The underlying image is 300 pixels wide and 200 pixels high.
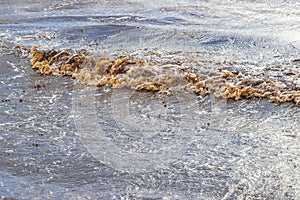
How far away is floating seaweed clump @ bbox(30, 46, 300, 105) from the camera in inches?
379

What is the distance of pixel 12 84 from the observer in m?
10.7

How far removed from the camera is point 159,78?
10.5m

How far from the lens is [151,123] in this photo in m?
8.53

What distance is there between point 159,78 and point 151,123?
2.11m

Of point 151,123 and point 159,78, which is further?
point 159,78

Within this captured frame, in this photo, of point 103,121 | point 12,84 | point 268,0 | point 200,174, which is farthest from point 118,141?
point 268,0

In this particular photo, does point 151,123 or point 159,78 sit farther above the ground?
point 159,78

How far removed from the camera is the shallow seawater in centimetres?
652

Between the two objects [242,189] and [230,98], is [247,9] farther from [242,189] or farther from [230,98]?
[242,189]

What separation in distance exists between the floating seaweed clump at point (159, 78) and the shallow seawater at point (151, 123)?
23 centimetres

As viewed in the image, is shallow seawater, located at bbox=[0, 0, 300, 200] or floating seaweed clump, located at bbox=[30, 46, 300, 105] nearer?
shallow seawater, located at bbox=[0, 0, 300, 200]

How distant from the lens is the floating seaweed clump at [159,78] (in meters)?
9.62

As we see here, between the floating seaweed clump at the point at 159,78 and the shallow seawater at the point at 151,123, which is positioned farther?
the floating seaweed clump at the point at 159,78

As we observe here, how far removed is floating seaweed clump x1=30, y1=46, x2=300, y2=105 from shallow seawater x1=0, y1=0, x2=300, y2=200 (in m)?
0.23
